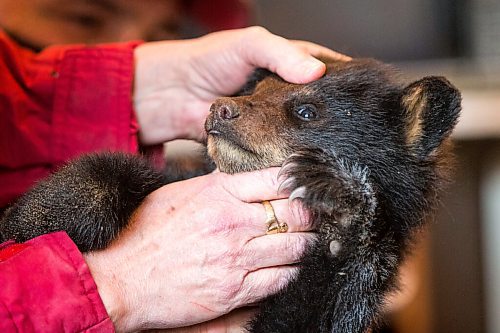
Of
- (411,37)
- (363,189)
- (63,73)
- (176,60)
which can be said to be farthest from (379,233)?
(411,37)

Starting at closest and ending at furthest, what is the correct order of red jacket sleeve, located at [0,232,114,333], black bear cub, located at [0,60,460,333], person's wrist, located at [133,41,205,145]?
red jacket sleeve, located at [0,232,114,333] < black bear cub, located at [0,60,460,333] < person's wrist, located at [133,41,205,145]

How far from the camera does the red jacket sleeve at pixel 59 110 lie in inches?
69.7

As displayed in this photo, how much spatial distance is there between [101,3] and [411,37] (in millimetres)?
1646

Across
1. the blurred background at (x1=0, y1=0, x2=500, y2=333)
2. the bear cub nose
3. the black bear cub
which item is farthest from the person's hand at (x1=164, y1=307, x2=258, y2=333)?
the blurred background at (x1=0, y1=0, x2=500, y2=333)

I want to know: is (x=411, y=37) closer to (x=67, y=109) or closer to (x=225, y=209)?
(x=67, y=109)

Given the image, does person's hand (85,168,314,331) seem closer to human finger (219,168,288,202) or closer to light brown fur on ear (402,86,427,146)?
human finger (219,168,288,202)

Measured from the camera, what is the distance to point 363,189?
1.29 meters

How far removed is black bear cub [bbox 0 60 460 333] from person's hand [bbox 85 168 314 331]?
0.04 m

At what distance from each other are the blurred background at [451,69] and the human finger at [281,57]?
175 centimetres

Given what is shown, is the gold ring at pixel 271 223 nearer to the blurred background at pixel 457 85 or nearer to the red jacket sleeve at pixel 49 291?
the red jacket sleeve at pixel 49 291

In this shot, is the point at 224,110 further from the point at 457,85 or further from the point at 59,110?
the point at 457,85

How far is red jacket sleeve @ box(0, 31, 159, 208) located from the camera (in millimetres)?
1771

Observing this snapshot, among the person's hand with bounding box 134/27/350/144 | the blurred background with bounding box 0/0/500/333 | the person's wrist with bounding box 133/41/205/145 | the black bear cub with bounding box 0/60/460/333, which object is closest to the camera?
the black bear cub with bounding box 0/60/460/333

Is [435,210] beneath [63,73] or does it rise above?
beneath
